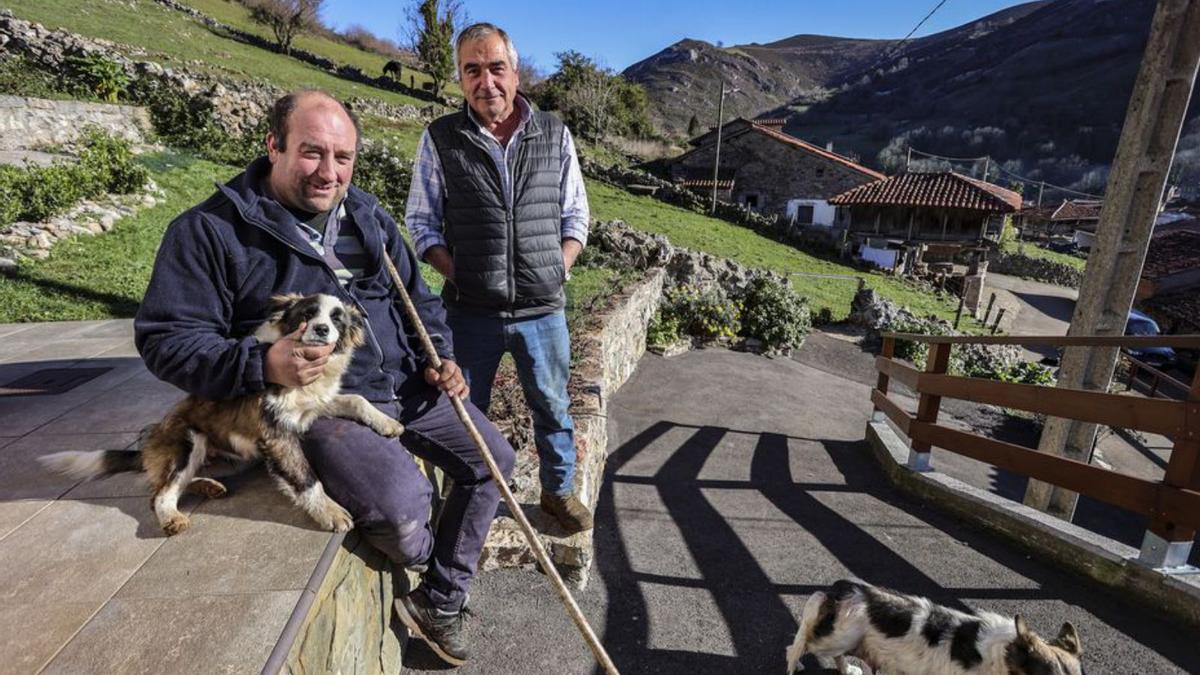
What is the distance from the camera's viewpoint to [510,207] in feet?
9.42

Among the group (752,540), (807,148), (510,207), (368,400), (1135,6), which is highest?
(1135,6)

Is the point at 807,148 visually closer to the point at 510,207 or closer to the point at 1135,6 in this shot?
the point at 510,207

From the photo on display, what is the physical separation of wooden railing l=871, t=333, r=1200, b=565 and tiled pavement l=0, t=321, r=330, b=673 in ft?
13.9

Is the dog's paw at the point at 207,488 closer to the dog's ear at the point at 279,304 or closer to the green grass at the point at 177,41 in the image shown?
the dog's ear at the point at 279,304

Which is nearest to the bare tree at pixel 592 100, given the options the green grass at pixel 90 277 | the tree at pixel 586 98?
the tree at pixel 586 98

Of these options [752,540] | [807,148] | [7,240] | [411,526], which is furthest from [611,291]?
[807,148]

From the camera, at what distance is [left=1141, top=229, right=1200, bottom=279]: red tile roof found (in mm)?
23719

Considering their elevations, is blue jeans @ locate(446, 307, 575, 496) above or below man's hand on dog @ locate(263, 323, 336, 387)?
below

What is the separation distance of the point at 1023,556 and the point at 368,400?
13.9ft

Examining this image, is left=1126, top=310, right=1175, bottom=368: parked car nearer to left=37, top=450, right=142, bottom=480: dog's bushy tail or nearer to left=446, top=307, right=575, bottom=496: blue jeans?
left=446, top=307, right=575, bottom=496: blue jeans

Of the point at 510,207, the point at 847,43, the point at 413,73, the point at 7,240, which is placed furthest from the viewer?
the point at 847,43

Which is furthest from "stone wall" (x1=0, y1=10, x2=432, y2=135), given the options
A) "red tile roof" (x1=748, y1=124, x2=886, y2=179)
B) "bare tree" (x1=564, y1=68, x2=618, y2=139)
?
"red tile roof" (x1=748, y1=124, x2=886, y2=179)

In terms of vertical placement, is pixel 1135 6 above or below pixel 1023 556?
above

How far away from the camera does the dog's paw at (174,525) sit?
203 centimetres
